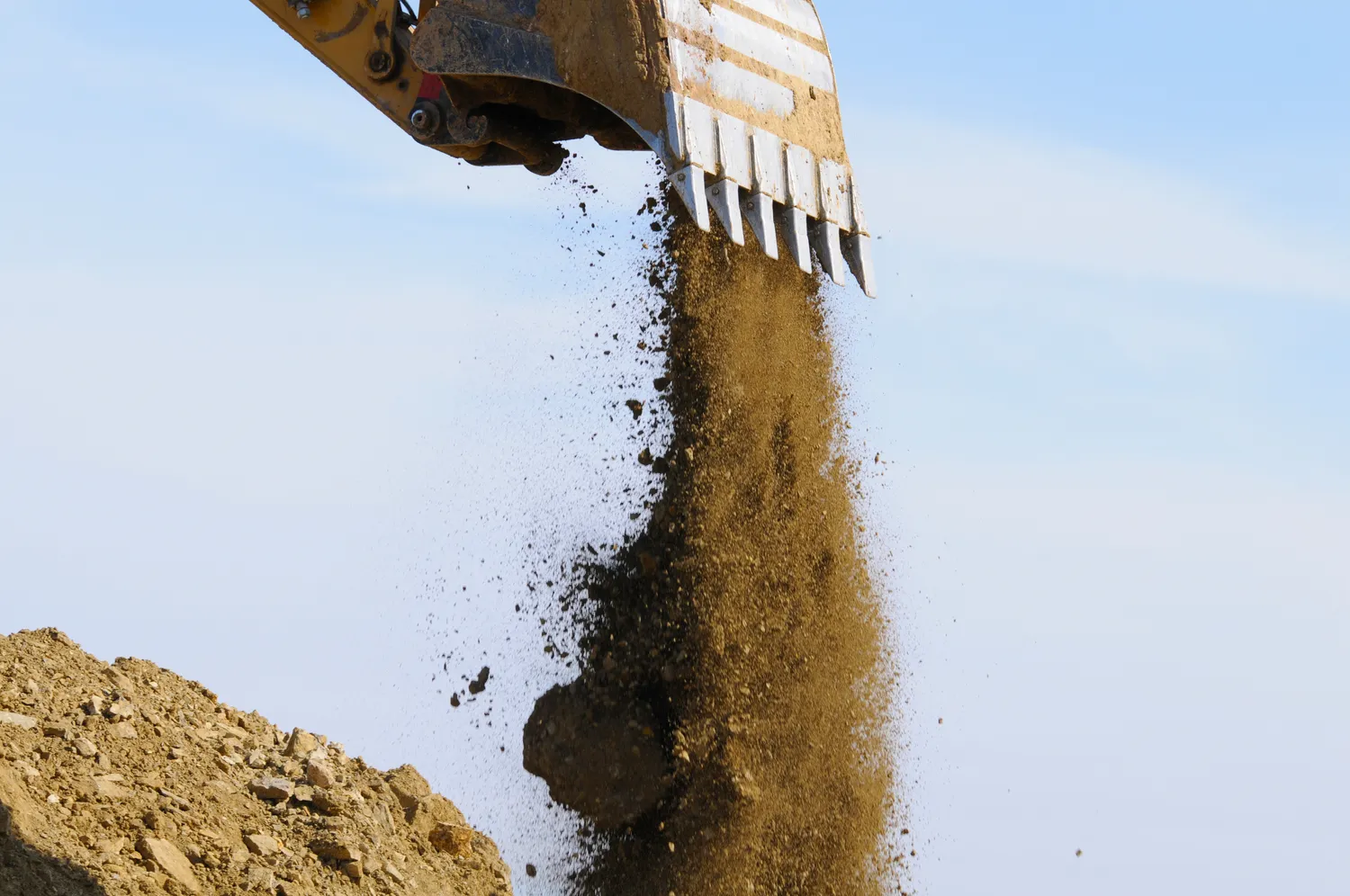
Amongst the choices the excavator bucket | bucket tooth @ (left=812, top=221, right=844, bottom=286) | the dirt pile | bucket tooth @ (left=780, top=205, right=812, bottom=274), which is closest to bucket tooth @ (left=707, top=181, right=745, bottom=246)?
the excavator bucket

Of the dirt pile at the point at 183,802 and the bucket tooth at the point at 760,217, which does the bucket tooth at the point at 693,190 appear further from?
the dirt pile at the point at 183,802

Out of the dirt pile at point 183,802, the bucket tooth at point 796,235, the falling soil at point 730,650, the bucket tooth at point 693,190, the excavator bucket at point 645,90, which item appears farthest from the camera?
the falling soil at point 730,650

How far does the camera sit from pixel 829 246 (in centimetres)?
515

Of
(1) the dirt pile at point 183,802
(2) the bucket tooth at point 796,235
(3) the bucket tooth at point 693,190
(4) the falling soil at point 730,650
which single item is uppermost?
(2) the bucket tooth at point 796,235

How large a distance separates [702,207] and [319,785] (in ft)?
9.14

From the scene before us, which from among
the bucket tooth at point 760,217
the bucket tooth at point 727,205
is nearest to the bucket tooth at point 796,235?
the bucket tooth at point 760,217

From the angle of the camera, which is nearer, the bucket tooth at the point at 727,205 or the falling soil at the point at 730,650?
the bucket tooth at the point at 727,205

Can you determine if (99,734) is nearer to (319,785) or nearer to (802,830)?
(319,785)

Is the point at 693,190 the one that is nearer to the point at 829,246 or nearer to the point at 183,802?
the point at 829,246

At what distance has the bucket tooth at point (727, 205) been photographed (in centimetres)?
460

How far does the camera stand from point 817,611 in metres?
5.52

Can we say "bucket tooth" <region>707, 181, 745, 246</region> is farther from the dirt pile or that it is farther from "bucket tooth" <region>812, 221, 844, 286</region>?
the dirt pile

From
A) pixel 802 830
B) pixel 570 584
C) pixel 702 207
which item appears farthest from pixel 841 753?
pixel 702 207

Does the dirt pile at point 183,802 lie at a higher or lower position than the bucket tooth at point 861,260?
lower
